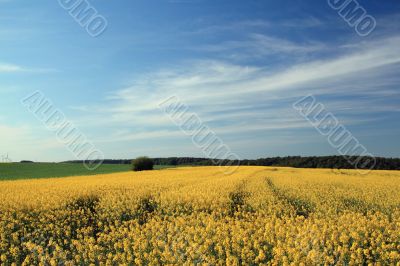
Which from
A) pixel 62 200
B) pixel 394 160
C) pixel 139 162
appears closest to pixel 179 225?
pixel 62 200

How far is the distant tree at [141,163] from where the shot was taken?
66875mm

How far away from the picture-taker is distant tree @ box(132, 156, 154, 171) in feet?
219

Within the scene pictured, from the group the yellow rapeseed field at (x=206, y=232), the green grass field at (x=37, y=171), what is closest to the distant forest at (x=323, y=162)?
the green grass field at (x=37, y=171)

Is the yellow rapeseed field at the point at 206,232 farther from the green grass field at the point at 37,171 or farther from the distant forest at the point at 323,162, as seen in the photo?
the distant forest at the point at 323,162

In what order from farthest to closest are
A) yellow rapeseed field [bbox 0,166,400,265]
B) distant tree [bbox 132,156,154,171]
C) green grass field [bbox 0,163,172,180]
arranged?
distant tree [bbox 132,156,154,171]
green grass field [bbox 0,163,172,180]
yellow rapeseed field [bbox 0,166,400,265]

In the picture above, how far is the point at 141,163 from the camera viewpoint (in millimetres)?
67062

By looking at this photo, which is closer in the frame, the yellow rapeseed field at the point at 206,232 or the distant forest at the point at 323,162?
the yellow rapeseed field at the point at 206,232

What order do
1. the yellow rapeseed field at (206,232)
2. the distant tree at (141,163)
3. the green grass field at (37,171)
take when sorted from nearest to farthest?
the yellow rapeseed field at (206,232) → the green grass field at (37,171) → the distant tree at (141,163)

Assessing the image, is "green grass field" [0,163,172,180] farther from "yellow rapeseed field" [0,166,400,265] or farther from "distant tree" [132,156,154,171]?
"yellow rapeseed field" [0,166,400,265]

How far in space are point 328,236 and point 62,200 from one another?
39.1ft

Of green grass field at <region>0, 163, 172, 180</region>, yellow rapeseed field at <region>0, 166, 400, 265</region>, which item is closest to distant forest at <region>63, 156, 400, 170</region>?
green grass field at <region>0, 163, 172, 180</region>

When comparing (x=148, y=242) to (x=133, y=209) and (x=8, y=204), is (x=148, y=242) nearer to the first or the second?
(x=133, y=209)

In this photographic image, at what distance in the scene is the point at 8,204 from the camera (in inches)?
640

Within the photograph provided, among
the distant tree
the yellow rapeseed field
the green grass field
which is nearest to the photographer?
the yellow rapeseed field
